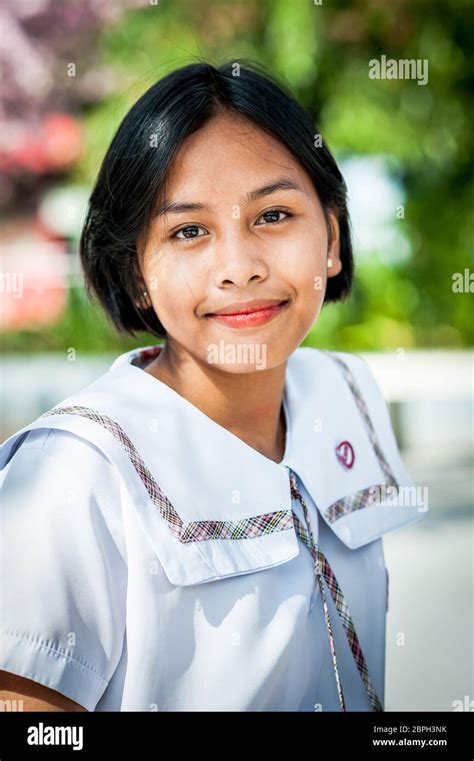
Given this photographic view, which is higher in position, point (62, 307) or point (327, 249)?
point (62, 307)

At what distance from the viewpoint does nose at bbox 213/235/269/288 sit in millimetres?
1314

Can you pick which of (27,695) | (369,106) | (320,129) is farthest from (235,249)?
(369,106)

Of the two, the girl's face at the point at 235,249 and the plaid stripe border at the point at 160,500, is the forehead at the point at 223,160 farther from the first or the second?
the plaid stripe border at the point at 160,500

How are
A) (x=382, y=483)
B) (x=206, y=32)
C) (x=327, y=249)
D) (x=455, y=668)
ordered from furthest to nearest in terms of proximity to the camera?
(x=206, y=32), (x=455, y=668), (x=382, y=483), (x=327, y=249)

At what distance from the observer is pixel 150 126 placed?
1393mm

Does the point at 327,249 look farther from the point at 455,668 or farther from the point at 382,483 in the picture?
the point at 455,668

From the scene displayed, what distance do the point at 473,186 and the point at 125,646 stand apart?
20.2 feet

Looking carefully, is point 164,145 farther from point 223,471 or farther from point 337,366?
point 337,366

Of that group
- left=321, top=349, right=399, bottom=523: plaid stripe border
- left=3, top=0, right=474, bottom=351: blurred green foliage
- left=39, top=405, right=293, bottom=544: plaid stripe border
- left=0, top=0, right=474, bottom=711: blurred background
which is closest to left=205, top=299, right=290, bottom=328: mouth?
left=39, top=405, right=293, bottom=544: plaid stripe border

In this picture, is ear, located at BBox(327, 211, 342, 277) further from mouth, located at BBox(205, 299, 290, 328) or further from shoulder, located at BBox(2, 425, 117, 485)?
shoulder, located at BBox(2, 425, 117, 485)

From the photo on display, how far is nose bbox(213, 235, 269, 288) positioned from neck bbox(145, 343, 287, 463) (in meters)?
0.19

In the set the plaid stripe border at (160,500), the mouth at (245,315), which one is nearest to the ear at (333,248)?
the mouth at (245,315)
